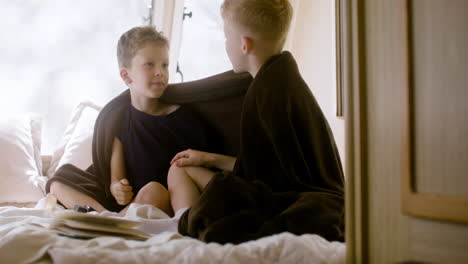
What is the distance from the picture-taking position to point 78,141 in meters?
2.01

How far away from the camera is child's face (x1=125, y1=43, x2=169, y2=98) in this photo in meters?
1.61

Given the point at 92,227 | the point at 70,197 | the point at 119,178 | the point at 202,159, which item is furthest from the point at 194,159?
the point at 92,227

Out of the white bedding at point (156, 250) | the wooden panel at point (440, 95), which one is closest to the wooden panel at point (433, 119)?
the wooden panel at point (440, 95)

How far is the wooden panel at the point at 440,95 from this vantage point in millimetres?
507

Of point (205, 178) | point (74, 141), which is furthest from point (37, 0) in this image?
point (205, 178)

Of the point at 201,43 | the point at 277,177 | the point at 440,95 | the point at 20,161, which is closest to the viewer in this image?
the point at 440,95

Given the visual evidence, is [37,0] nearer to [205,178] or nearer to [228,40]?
[228,40]

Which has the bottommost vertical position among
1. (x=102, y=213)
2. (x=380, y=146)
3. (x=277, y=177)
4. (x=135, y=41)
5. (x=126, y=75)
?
(x=102, y=213)

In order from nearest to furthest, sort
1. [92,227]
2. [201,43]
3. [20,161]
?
[92,227] < [20,161] < [201,43]

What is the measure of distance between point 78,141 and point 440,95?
174 cm

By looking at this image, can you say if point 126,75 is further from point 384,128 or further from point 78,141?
point 384,128

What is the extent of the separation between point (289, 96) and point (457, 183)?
790mm

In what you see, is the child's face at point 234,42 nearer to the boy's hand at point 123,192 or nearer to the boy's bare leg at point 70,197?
the boy's hand at point 123,192

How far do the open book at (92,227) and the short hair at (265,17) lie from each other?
72 cm
